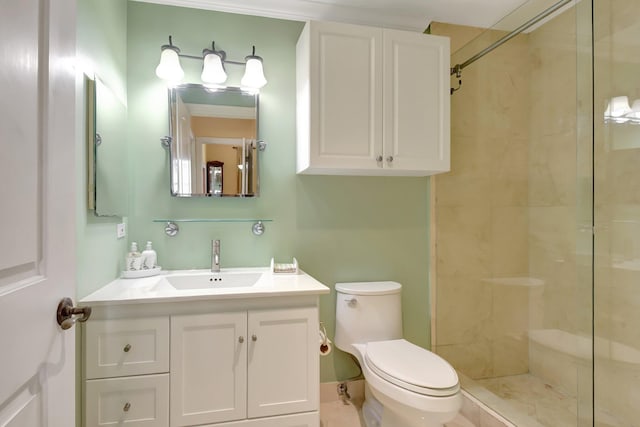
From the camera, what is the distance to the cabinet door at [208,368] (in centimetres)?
136

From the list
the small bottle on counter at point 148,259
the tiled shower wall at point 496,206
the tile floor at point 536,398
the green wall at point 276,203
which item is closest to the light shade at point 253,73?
the green wall at point 276,203

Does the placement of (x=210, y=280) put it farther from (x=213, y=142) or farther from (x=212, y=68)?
(x=212, y=68)

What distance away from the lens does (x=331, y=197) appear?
6.86ft

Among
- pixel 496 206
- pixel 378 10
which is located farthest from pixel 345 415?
pixel 378 10

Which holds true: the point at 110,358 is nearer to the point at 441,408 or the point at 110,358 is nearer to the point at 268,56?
the point at 441,408

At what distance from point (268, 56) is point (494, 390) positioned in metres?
2.47

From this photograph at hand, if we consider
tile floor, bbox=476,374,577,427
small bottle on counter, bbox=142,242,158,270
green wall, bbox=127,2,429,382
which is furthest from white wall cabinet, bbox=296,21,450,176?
tile floor, bbox=476,374,577,427

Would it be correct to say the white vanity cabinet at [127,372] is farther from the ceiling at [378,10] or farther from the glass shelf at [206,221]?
the ceiling at [378,10]

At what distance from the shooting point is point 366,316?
1891 millimetres

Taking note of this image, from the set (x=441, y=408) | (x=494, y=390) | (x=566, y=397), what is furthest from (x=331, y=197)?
(x=566, y=397)

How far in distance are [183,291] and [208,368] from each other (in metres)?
0.34

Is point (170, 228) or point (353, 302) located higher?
point (170, 228)

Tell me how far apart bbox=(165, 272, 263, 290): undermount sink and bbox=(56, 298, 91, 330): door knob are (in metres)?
0.97

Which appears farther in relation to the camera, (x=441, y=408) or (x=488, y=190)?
(x=488, y=190)
